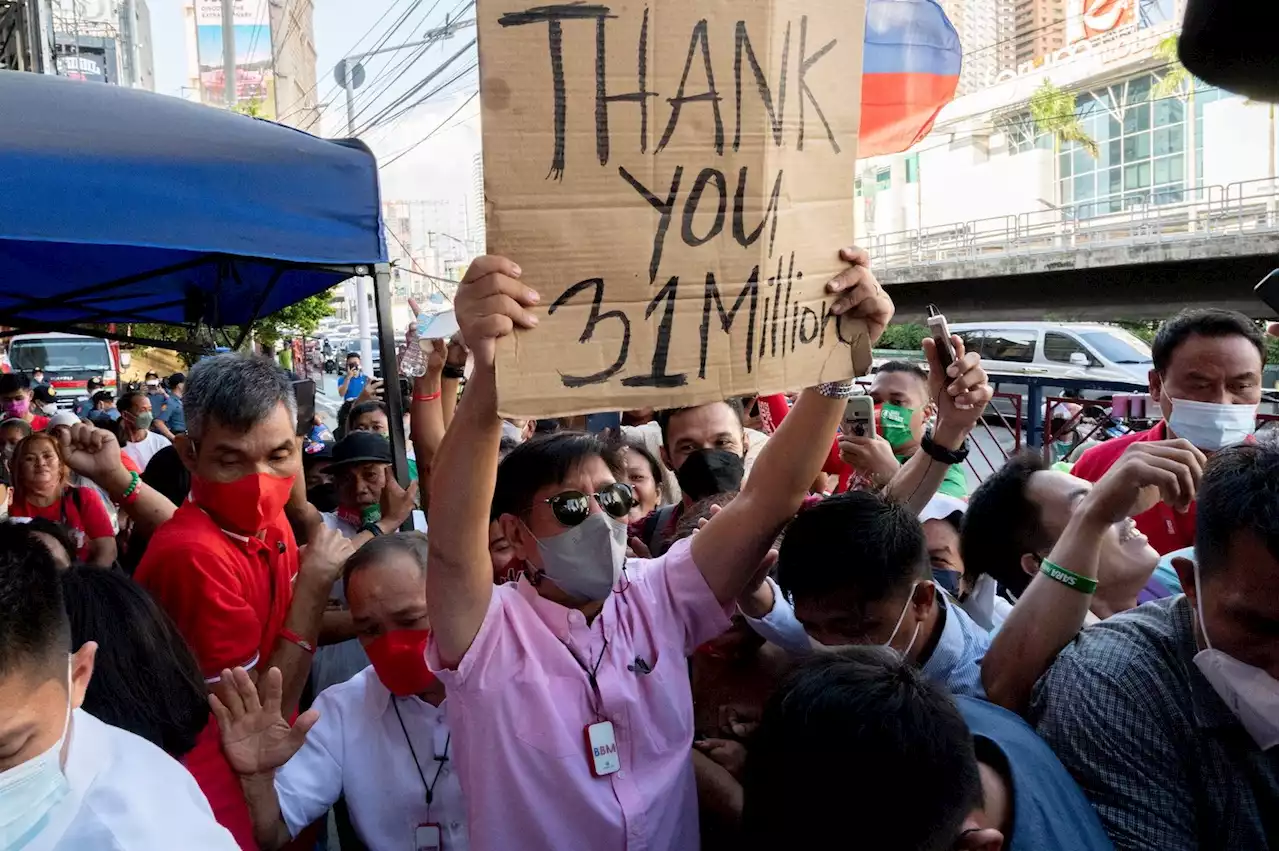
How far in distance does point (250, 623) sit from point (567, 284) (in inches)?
57.9

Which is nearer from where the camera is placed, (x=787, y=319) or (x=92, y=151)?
(x=787, y=319)

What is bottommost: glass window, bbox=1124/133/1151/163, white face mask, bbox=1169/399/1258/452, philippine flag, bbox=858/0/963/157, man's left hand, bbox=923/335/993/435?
white face mask, bbox=1169/399/1258/452

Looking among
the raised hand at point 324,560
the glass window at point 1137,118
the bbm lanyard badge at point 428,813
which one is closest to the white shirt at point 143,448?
the raised hand at point 324,560

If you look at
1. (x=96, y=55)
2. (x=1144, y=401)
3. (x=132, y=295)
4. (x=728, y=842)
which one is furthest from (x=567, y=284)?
(x=96, y=55)

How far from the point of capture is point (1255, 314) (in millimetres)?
18141

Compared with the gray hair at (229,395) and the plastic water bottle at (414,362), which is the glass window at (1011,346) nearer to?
the plastic water bottle at (414,362)

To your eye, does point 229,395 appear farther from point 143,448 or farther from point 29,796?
point 143,448

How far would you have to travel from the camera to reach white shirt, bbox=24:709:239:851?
1.17 metres

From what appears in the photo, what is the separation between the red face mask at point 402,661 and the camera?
2057mm

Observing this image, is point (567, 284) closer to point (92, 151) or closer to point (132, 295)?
point (92, 151)

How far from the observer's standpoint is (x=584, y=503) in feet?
5.76

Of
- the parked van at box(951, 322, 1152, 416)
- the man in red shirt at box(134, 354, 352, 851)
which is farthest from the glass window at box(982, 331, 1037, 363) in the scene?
the man in red shirt at box(134, 354, 352, 851)

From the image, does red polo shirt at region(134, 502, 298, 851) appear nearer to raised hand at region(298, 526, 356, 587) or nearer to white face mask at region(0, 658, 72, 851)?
raised hand at region(298, 526, 356, 587)

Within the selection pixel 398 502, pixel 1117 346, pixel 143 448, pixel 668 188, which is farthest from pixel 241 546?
pixel 1117 346
